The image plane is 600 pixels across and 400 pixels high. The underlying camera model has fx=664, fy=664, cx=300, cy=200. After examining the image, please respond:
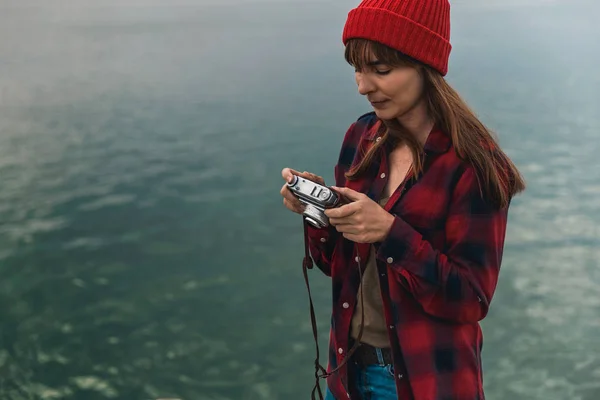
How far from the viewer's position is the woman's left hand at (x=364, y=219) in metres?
1.66

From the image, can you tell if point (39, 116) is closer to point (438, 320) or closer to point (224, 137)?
point (224, 137)

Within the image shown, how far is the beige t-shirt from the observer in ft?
6.12

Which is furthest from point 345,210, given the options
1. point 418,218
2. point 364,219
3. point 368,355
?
point 368,355

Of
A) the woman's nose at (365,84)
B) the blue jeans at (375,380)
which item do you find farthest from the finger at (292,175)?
the blue jeans at (375,380)

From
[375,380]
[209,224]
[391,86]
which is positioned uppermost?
[391,86]

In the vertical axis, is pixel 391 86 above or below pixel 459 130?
above

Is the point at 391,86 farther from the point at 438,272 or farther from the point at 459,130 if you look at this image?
the point at 438,272

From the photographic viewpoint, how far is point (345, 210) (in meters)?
1.65

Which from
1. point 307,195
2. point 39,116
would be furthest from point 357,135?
point 39,116

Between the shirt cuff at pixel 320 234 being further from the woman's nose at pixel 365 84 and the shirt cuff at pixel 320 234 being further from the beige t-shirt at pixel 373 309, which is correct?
the woman's nose at pixel 365 84

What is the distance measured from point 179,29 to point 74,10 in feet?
28.3

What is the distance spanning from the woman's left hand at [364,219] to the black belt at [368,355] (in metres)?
0.37

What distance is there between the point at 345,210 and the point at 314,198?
0.15 metres

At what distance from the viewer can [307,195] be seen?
5.94 ft
